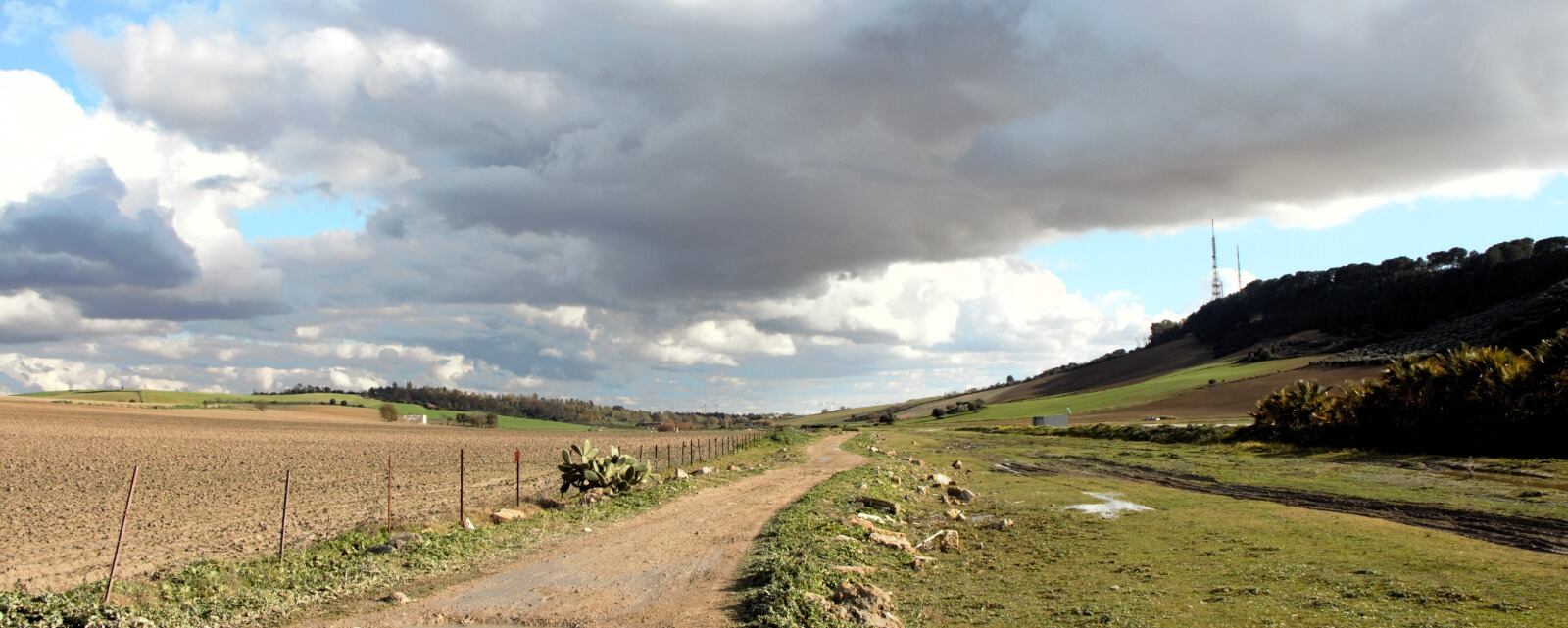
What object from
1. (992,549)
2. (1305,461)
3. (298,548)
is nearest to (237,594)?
(298,548)

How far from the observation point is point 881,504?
76.7 feet

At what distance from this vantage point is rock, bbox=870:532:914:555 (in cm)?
1701

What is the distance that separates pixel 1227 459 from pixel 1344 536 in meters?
27.3

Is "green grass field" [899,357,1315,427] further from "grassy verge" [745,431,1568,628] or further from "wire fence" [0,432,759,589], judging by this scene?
"grassy verge" [745,431,1568,628]

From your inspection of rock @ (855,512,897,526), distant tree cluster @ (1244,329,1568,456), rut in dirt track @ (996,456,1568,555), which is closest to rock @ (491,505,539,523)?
rock @ (855,512,897,526)

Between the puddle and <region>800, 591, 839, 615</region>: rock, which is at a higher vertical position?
<region>800, 591, 839, 615</region>: rock

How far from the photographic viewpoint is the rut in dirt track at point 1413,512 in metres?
16.9

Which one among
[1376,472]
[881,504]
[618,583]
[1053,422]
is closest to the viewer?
[618,583]

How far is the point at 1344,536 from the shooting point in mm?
16875

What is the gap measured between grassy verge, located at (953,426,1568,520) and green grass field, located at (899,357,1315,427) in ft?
265

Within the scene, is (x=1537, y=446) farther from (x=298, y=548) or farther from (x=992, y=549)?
(x=298, y=548)

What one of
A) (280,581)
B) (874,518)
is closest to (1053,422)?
(874,518)

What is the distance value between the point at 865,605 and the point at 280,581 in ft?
30.0

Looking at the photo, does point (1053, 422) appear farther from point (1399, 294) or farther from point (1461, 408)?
point (1399, 294)
